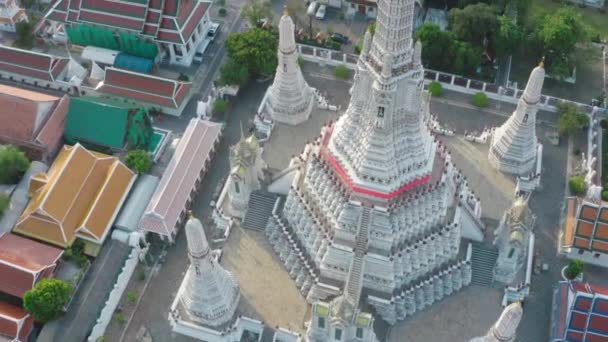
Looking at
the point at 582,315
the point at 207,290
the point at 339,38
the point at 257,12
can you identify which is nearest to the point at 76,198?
the point at 207,290

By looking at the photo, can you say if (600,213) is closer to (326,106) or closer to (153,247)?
(326,106)

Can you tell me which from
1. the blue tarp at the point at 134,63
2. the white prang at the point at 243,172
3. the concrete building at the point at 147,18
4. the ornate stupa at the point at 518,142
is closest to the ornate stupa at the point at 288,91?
the white prang at the point at 243,172

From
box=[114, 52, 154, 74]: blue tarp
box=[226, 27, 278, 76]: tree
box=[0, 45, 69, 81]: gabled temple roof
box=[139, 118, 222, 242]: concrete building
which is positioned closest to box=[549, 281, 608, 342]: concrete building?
box=[139, 118, 222, 242]: concrete building

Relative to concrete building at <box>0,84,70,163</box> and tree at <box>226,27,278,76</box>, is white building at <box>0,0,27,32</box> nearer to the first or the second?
concrete building at <box>0,84,70,163</box>

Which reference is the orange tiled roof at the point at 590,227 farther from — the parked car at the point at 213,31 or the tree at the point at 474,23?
the parked car at the point at 213,31

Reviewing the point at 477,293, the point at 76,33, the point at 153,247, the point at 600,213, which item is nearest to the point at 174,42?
the point at 76,33

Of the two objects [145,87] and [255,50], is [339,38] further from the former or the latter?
[145,87]
